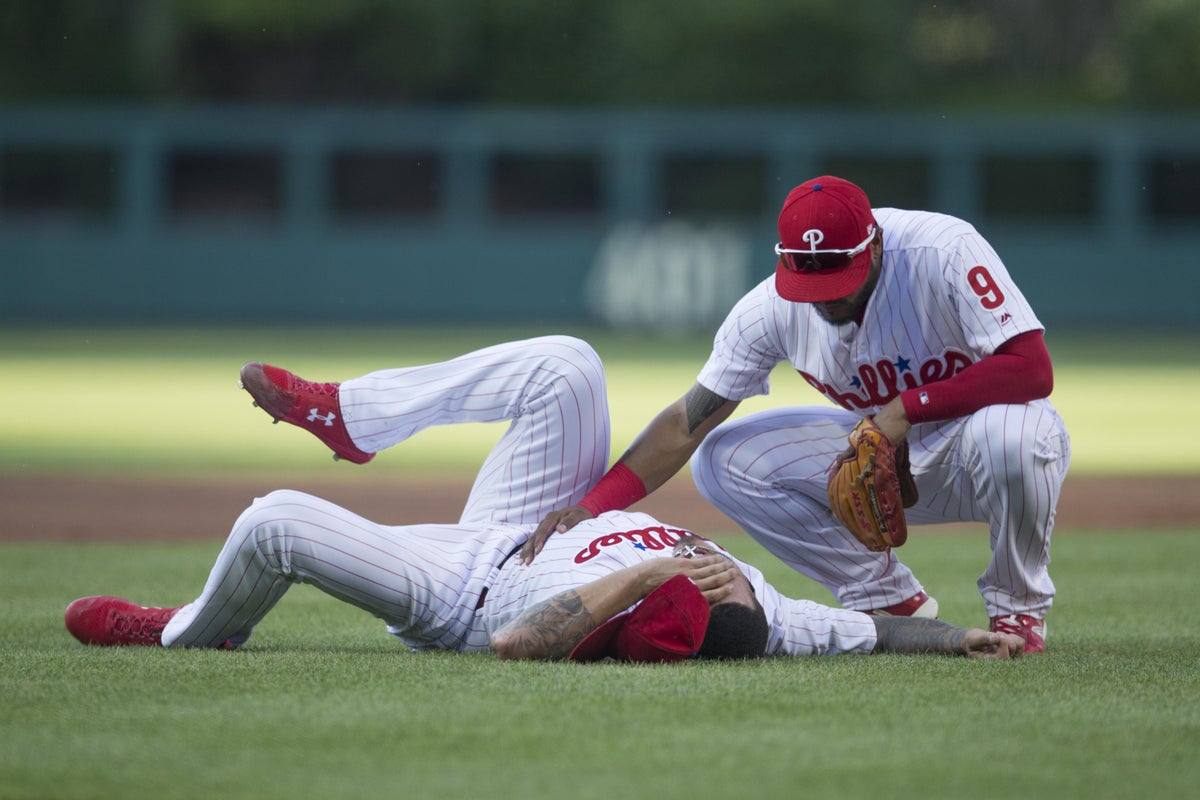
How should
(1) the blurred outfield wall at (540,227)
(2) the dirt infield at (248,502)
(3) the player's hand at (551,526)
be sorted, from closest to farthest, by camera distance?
1. (3) the player's hand at (551,526)
2. (2) the dirt infield at (248,502)
3. (1) the blurred outfield wall at (540,227)

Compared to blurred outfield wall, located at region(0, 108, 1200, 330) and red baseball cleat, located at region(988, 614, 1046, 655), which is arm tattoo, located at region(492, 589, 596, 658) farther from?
blurred outfield wall, located at region(0, 108, 1200, 330)

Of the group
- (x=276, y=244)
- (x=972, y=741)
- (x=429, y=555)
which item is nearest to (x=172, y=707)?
(x=429, y=555)

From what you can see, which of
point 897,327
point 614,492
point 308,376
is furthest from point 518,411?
point 308,376

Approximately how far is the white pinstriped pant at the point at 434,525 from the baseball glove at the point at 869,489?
2.20 ft

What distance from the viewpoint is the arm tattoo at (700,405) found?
183 inches

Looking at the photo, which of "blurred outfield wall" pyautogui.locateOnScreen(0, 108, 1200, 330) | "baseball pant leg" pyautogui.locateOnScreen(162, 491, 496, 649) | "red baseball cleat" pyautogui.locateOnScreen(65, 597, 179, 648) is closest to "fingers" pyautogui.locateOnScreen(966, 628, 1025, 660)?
"baseball pant leg" pyautogui.locateOnScreen(162, 491, 496, 649)

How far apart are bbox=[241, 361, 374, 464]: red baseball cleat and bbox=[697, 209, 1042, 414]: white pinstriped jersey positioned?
1.10 metres

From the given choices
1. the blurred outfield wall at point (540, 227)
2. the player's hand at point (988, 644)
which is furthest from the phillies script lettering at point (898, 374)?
the blurred outfield wall at point (540, 227)

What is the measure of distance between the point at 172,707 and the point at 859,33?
28193 mm

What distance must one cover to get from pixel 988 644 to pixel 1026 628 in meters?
0.29

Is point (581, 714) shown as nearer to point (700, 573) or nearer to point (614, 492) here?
point (700, 573)

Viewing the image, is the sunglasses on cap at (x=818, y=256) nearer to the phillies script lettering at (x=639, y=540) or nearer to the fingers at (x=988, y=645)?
the phillies script lettering at (x=639, y=540)

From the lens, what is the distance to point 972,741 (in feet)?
10.3

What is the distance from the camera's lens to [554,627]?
3891 mm
